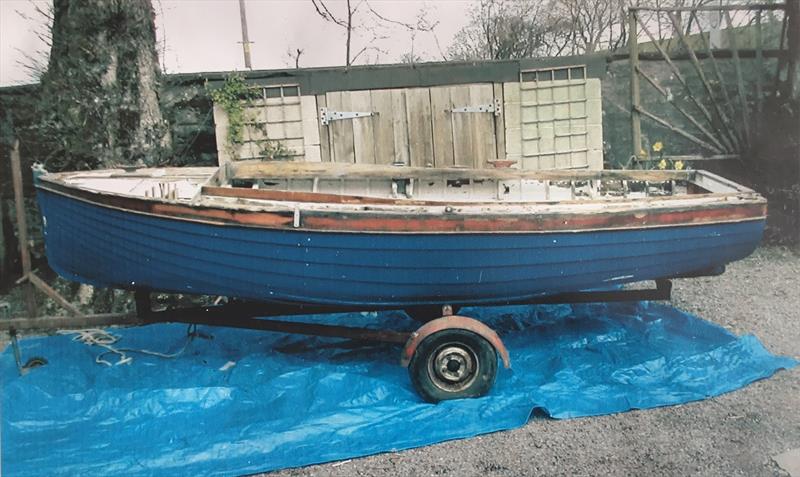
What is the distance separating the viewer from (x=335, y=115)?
8094mm

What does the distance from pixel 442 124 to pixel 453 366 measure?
5004mm

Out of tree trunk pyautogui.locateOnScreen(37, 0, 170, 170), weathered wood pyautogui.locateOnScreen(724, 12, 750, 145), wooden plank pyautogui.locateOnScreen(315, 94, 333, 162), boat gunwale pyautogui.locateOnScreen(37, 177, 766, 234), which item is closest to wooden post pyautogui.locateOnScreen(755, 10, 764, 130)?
weathered wood pyautogui.locateOnScreen(724, 12, 750, 145)

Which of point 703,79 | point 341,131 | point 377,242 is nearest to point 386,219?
point 377,242

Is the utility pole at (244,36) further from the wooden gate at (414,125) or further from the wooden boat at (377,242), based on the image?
the wooden boat at (377,242)


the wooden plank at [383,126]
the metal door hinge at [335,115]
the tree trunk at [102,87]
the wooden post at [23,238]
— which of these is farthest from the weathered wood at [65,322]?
the wooden plank at [383,126]

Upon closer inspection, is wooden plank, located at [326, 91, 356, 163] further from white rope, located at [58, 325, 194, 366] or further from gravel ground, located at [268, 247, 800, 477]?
gravel ground, located at [268, 247, 800, 477]

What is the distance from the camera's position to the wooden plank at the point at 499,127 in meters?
8.30

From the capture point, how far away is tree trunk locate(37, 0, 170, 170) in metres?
6.53

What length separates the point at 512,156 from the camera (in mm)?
8438

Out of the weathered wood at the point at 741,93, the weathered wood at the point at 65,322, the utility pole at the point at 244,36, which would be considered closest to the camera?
the weathered wood at the point at 65,322

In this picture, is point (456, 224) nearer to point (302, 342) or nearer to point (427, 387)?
point (427, 387)

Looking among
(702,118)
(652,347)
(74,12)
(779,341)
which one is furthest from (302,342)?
(702,118)

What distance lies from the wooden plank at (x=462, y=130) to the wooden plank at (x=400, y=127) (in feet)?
2.14

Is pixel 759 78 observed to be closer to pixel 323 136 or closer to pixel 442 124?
pixel 442 124
